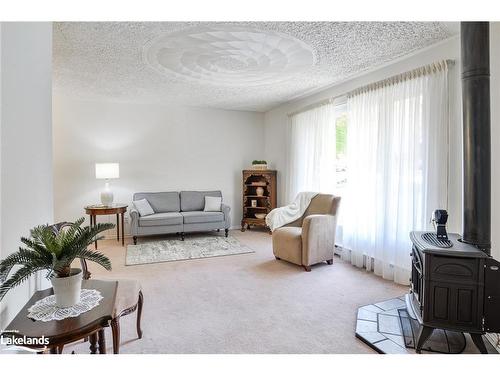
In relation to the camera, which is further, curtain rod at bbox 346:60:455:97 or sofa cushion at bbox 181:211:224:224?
sofa cushion at bbox 181:211:224:224

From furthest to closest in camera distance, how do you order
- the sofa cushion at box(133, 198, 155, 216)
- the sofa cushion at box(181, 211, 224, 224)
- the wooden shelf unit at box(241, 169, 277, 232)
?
the wooden shelf unit at box(241, 169, 277, 232), the sofa cushion at box(181, 211, 224, 224), the sofa cushion at box(133, 198, 155, 216)

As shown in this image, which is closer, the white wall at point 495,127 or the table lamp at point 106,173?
the white wall at point 495,127

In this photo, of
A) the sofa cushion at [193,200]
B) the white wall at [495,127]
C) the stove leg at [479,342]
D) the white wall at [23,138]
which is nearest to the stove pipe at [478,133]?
the white wall at [495,127]

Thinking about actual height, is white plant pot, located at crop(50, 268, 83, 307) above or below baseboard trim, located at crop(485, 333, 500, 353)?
above

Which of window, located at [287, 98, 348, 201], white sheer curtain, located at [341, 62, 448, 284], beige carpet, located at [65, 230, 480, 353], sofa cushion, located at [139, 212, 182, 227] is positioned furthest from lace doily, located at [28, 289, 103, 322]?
window, located at [287, 98, 348, 201]

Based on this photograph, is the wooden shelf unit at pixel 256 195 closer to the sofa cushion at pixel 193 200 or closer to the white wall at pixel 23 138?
the sofa cushion at pixel 193 200

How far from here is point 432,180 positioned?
112 inches

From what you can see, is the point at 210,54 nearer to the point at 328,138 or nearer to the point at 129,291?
the point at 328,138

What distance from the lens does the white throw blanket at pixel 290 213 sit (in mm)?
4297

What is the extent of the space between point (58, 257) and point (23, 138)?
72cm

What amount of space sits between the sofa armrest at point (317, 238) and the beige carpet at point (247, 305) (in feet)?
0.54

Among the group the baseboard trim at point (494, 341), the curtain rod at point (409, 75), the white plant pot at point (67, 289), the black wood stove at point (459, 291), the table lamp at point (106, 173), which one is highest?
the curtain rod at point (409, 75)

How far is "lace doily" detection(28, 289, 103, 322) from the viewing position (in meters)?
1.26

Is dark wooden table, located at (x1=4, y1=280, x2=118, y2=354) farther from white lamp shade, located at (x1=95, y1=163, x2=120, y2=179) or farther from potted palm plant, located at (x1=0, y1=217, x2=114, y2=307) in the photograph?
white lamp shade, located at (x1=95, y1=163, x2=120, y2=179)
